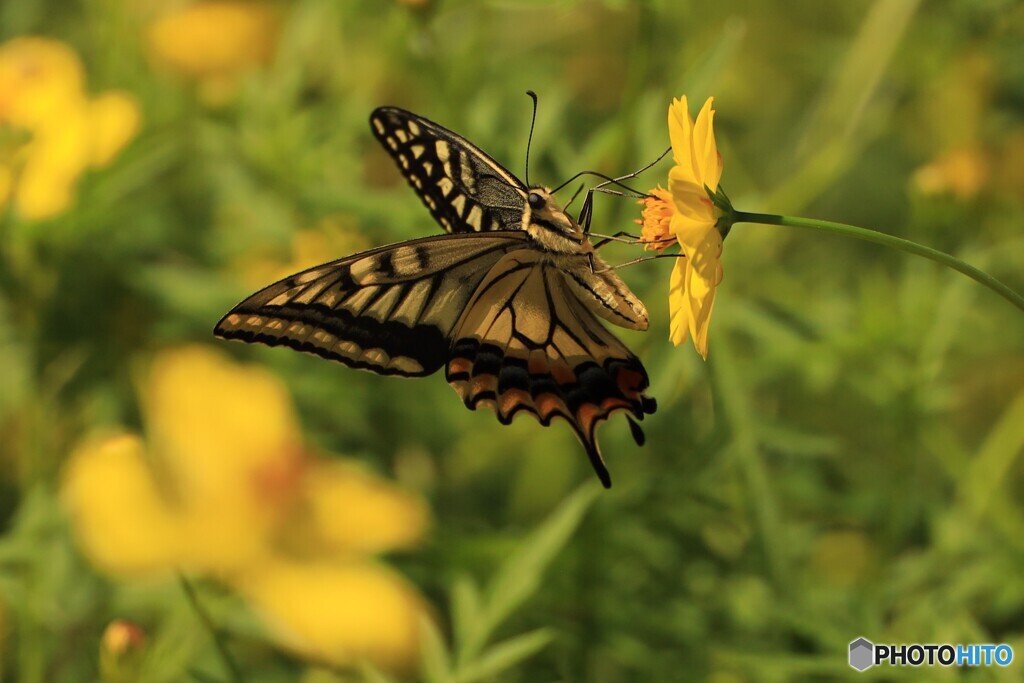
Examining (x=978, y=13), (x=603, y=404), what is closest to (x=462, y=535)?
(x=603, y=404)

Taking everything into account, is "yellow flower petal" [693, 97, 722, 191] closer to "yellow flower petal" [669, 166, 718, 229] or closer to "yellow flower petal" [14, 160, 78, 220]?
"yellow flower petal" [669, 166, 718, 229]

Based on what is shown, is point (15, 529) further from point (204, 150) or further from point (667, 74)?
point (667, 74)

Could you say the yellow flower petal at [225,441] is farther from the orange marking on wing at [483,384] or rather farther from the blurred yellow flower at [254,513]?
the orange marking on wing at [483,384]

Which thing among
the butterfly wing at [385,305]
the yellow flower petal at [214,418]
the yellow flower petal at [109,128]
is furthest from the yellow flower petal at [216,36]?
the butterfly wing at [385,305]

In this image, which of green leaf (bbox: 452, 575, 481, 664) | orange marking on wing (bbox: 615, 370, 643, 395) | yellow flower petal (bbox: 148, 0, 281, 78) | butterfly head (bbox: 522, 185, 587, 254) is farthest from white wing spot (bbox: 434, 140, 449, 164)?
yellow flower petal (bbox: 148, 0, 281, 78)

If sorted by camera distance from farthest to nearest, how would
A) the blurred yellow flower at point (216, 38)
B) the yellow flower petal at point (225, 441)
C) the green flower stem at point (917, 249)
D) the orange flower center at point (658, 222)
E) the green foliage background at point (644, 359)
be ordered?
the blurred yellow flower at point (216, 38) → the yellow flower petal at point (225, 441) → the green foliage background at point (644, 359) → the orange flower center at point (658, 222) → the green flower stem at point (917, 249)
